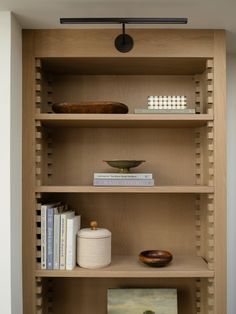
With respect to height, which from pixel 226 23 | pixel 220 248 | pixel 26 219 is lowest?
pixel 220 248

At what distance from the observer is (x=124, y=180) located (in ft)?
5.86

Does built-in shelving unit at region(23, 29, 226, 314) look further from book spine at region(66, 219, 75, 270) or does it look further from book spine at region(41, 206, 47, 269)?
book spine at region(66, 219, 75, 270)

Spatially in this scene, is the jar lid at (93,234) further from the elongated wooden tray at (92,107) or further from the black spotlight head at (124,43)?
the black spotlight head at (124,43)

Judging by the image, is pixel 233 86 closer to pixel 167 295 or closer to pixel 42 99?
pixel 42 99

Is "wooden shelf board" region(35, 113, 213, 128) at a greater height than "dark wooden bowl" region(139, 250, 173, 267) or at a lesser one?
greater

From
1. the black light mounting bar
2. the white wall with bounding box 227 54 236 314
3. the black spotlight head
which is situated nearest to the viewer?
the black light mounting bar

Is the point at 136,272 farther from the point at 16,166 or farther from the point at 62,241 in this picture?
the point at 16,166

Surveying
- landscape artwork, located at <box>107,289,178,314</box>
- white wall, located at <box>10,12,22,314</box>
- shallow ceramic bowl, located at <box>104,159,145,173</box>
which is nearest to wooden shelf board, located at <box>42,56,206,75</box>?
white wall, located at <box>10,12,22,314</box>

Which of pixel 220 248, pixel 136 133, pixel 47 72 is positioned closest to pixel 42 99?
pixel 47 72

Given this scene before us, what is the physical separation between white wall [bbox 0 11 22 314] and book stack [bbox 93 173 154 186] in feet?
1.42

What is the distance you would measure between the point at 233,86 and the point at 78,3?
1.11 metres

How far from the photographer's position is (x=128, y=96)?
6.72 ft

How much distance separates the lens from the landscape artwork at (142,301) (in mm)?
1863

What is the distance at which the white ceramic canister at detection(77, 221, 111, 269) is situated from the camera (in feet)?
5.77
